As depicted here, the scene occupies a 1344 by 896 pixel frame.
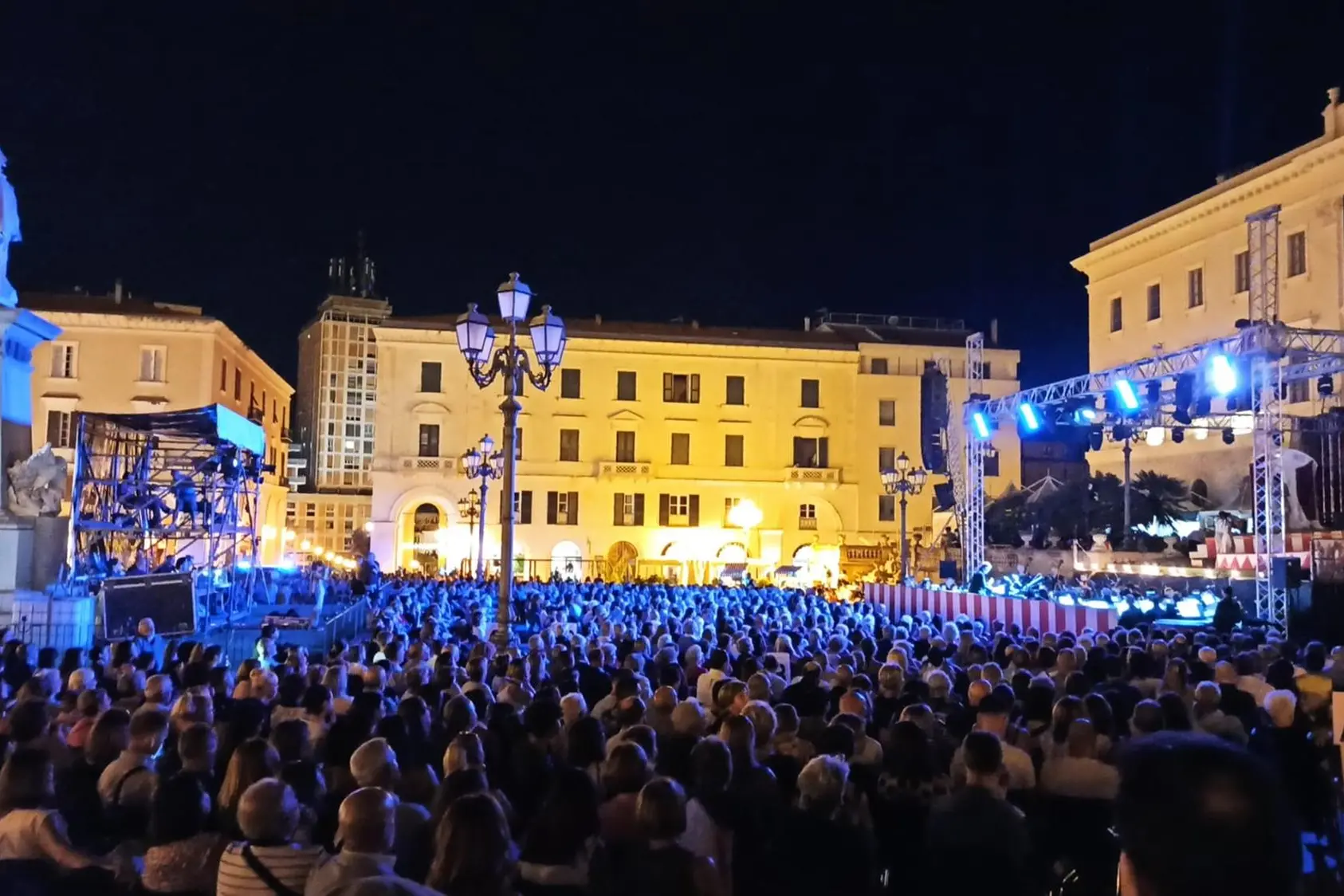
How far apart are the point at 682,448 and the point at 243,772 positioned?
44394mm

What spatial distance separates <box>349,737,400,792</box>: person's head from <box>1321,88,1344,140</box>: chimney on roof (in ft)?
113

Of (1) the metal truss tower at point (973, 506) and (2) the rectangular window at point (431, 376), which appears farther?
(2) the rectangular window at point (431, 376)

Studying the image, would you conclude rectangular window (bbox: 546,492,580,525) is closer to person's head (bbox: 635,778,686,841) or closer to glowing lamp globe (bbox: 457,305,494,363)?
glowing lamp globe (bbox: 457,305,494,363)

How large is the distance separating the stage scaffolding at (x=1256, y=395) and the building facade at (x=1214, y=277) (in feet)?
18.3

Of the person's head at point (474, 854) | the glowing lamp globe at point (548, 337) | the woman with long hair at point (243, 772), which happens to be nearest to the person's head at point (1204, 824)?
the person's head at point (474, 854)

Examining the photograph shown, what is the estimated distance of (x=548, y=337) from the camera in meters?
12.4

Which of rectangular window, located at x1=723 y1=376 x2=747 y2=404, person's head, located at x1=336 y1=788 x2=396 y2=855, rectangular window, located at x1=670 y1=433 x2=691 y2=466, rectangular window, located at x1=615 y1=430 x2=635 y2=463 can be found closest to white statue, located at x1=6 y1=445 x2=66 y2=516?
person's head, located at x1=336 y1=788 x2=396 y2=855

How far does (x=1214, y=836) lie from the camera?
175 centimetres

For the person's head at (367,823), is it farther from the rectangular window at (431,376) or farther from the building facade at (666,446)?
the rectangular window at (431,376)

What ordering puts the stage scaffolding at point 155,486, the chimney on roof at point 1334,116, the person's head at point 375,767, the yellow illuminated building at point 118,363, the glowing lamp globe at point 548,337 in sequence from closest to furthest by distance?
the person's head at point 375,767
the glowing lamp globe at point 548,337
the stage scaffolding at point 155,486
the chimney on roof at point 1334,116
the yellow illuminated building at point 118,363

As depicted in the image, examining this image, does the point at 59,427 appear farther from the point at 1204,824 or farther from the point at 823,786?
the point at 1204,824

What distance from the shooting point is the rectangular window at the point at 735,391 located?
4966 centimetres

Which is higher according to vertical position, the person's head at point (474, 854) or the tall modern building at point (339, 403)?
the tall modern building at point (339, 403)

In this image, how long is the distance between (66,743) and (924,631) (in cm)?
946
